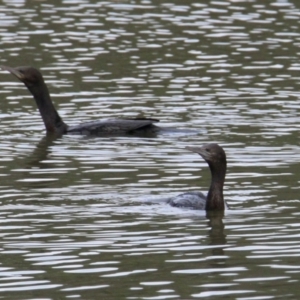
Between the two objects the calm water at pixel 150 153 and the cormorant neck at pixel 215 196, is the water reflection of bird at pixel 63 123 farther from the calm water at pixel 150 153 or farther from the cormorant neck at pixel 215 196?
the cormorant neck at pixel 215 196

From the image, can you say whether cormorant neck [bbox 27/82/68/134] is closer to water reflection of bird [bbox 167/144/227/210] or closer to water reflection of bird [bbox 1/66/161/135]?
water reflection of bird [bbox 1/66/161/135]

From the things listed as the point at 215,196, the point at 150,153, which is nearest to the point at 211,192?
the point at 215,196

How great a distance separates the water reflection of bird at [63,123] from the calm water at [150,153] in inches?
10.9

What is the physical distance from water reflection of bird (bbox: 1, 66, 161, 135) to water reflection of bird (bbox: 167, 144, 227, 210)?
4790 mm

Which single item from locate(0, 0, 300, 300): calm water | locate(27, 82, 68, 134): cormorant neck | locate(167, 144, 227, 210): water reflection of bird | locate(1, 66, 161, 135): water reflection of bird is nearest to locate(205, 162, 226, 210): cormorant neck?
locate(167, 144, 227, 210): water reflection of bird

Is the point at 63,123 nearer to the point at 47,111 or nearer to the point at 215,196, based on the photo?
the point at 47,111

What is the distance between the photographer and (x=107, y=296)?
30.5 ft

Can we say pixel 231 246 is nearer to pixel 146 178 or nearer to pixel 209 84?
pixel 146 178

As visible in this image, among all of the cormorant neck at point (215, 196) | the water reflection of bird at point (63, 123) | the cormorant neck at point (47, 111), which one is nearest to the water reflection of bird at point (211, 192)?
the cormorant neck at point (215, 196)

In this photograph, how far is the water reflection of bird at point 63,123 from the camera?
1805 cm

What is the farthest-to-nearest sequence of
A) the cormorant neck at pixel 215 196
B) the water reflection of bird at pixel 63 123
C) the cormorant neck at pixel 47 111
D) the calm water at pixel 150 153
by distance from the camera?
the cormorant neck at pixel 47 111 < the water reflection of bird at pixel 63 123 < the cormorant neck at pixel 215 196 < the calm water at pixel 150 153

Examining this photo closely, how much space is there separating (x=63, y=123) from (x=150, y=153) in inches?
101

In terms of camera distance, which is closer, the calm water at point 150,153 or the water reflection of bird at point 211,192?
the calm water at point 150,153

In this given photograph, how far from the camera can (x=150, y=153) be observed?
16406 mm
